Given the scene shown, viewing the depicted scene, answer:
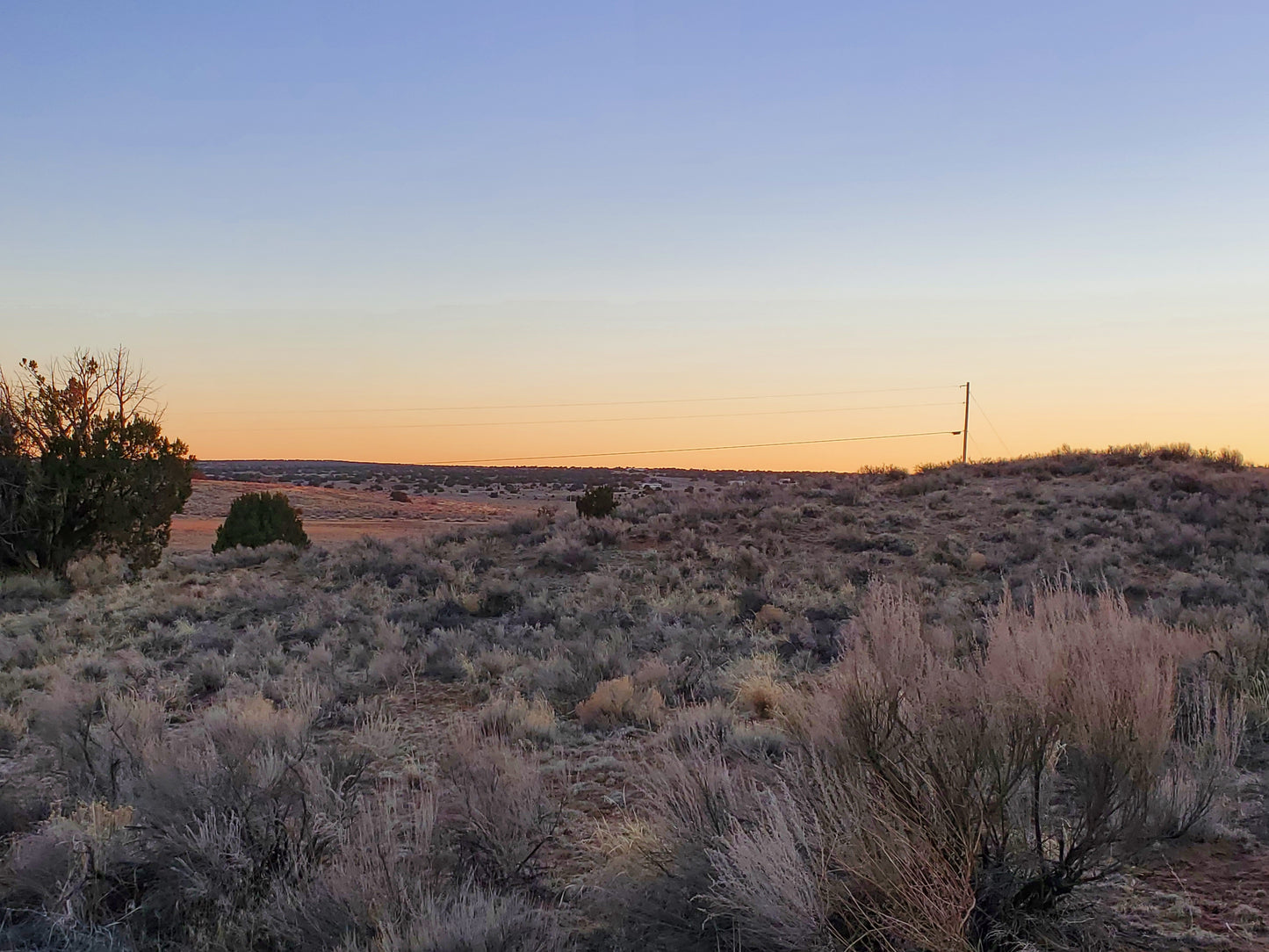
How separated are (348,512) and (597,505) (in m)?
31.8

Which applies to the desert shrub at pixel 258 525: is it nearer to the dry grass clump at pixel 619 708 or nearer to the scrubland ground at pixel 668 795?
the scrubland ground at pixel 668 795

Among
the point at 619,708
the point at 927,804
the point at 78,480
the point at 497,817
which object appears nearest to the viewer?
the point at 927,804

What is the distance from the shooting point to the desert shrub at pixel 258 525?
2567 cm

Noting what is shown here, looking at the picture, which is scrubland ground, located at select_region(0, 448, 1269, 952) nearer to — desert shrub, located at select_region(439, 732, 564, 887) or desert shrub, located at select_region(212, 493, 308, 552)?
desert shrub, located at select_region(439, 732, 564, 887)

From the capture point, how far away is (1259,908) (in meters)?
3.89

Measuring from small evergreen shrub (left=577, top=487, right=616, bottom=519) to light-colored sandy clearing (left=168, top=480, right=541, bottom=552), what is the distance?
53.7 ft

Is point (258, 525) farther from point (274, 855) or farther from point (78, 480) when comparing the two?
point (274, 855)

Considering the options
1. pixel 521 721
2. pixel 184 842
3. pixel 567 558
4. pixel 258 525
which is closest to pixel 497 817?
pixel 184 842

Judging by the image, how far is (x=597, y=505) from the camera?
80.3 ft

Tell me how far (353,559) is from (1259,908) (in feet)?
60.4

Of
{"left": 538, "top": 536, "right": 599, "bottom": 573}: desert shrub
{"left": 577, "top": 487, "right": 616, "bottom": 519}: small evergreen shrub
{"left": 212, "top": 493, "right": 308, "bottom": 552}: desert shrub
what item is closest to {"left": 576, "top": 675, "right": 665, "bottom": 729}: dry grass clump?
{"left": 538, "top": 536, "right": 599, "bottom": 573}: desert shrub

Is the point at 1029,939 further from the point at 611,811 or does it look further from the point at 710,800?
the point at 611,811

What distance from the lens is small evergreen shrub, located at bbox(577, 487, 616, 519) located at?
24.2m

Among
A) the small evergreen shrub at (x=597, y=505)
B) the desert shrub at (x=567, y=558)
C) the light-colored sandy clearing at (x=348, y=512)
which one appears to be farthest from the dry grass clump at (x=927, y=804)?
the light-colored sandy clearing at (x=348, y=512)
